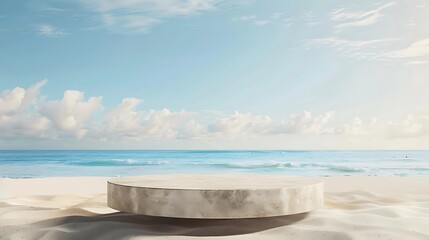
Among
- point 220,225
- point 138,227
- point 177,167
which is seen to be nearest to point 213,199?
point 220,225

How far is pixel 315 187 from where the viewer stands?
3314 mm

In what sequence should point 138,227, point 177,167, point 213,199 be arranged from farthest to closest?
point 177,167 → point 138,227 → point 213,199

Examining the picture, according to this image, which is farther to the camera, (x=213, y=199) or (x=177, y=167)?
(x=177, y=167)

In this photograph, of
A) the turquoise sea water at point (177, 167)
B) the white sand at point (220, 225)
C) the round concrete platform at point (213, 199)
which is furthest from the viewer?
the turquoise sea water at point (177, 167)

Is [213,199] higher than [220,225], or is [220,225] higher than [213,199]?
[213,199]

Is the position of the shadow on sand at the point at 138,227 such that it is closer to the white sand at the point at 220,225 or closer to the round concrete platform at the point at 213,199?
the white sand at the point at 220,225

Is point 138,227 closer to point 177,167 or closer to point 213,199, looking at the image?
point 213,199

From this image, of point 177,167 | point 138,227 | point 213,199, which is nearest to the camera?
point 213,199

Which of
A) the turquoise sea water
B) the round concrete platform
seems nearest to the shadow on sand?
the round concrete platform

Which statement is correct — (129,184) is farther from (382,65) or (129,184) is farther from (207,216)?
(382,65)

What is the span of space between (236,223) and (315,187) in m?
0.58

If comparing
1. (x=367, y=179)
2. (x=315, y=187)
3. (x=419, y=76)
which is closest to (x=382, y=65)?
(x=419, y=76)

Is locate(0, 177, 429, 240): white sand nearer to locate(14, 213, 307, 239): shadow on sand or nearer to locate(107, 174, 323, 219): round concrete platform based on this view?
locate(14, 213, 307, 239): shadow on sand

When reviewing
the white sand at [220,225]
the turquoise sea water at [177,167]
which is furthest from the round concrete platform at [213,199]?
the turquoise sea water at [177,167]
